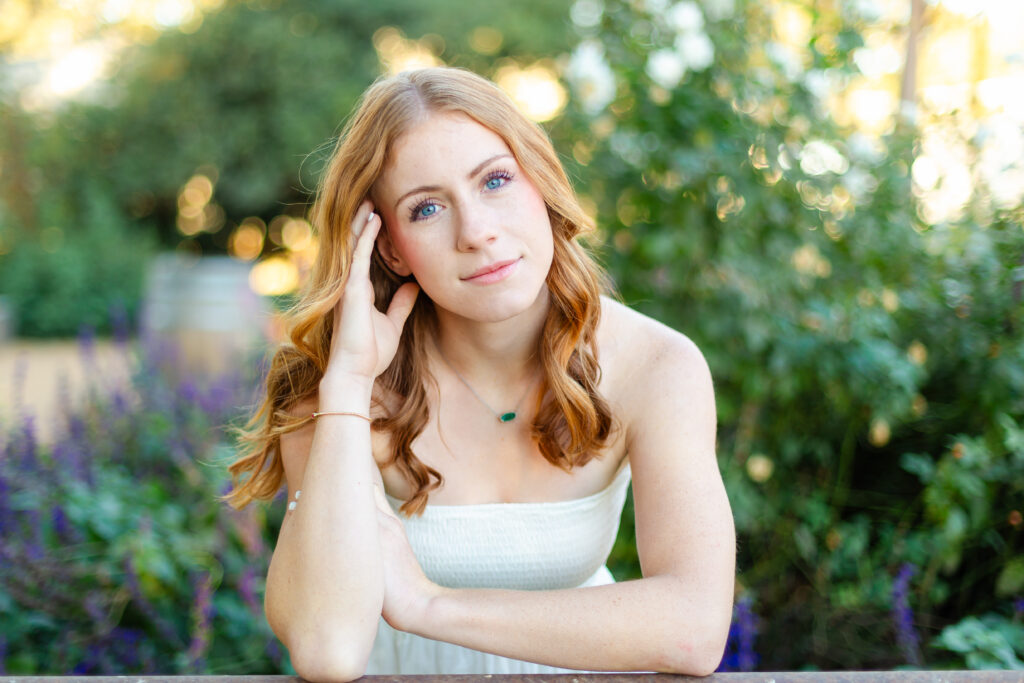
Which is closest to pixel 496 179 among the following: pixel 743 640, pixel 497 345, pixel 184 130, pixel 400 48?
pixel 497 345

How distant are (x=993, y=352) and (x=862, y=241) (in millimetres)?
519

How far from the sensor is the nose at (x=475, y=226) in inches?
60.3

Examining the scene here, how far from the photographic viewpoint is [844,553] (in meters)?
2.44

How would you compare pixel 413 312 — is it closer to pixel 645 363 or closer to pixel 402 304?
pixel 402 304

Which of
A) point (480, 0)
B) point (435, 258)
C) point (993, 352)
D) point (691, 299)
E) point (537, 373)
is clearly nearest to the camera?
point (435, 258)

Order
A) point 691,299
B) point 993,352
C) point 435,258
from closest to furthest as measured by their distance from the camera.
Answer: point 435,258
point 993,352
point 691,299

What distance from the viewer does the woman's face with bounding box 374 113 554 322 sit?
1553mm

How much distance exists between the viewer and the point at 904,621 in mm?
1957

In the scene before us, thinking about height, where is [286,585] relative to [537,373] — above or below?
below

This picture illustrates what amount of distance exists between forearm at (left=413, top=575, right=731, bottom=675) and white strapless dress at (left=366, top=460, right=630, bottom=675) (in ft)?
1.34

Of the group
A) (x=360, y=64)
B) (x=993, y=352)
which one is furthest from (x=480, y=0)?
(x=993, y=352)

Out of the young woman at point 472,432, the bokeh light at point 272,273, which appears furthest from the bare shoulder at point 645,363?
the bokeh light at point 272,273

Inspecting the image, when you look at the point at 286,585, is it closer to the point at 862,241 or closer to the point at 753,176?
the point at 753,176

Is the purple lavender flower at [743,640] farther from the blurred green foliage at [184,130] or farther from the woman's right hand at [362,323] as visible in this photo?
the blurred green foliage at [184,130]
